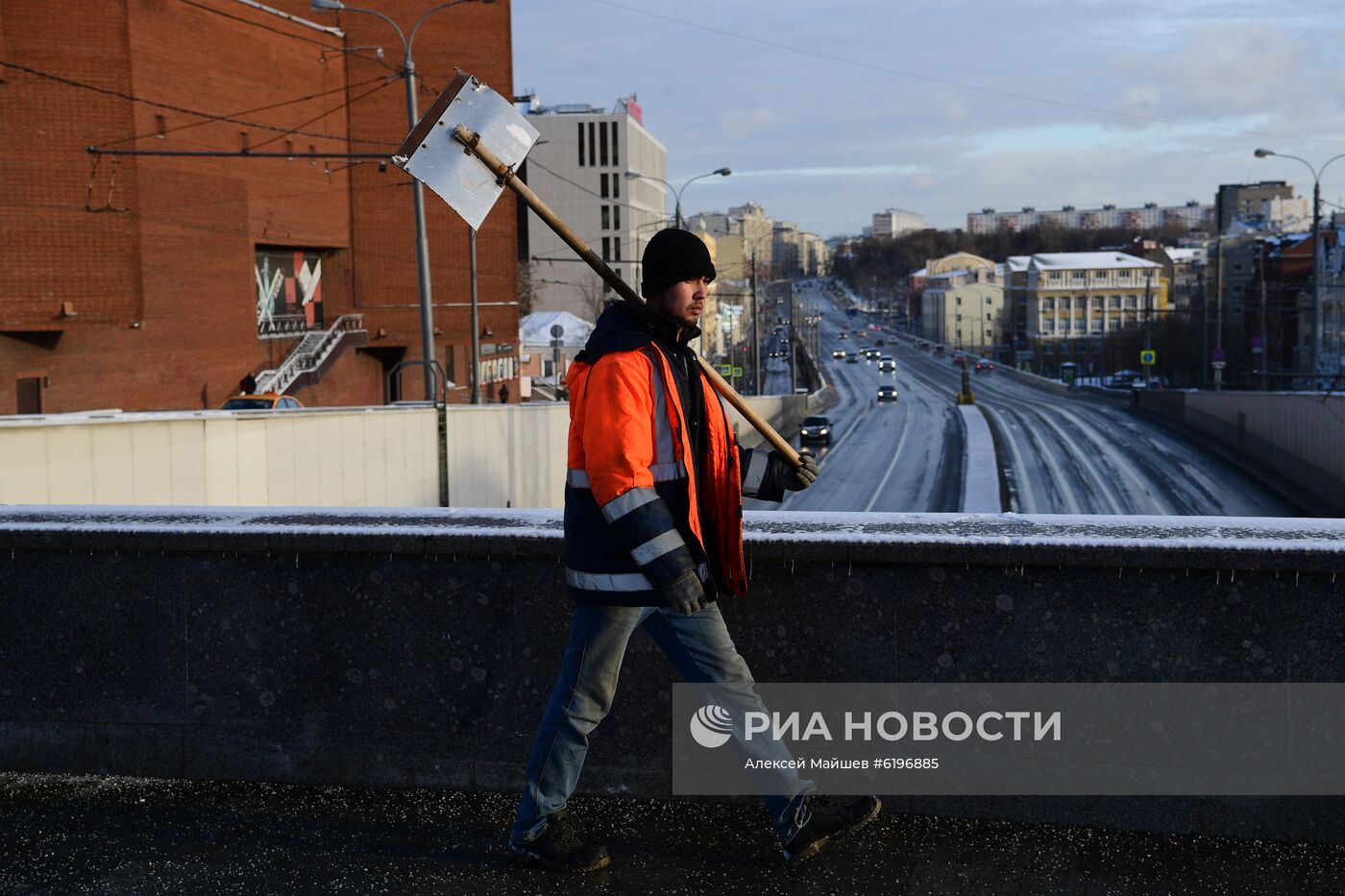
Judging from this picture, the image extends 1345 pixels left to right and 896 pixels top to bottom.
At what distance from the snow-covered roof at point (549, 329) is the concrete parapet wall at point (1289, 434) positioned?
115ft

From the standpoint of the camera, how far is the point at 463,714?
5062 millimetres

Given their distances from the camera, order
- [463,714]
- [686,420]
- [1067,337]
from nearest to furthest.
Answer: [686,420] → [463,714] → [1067,337]

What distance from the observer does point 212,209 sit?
42.7m

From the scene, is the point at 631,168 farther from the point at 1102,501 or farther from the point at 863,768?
the point at 863,768

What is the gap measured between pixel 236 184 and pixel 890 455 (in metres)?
27.8

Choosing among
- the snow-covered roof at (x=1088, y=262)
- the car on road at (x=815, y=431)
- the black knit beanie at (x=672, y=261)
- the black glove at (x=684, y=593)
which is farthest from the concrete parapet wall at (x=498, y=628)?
the snow-covered roof at (x=1088, y=262)

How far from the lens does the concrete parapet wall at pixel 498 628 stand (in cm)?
454

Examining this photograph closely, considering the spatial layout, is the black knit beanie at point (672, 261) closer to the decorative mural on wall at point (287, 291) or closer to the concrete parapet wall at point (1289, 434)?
the concrete parapet wall at point (1289, 434)

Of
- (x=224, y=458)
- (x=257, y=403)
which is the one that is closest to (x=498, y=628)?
(x=224, y=458)

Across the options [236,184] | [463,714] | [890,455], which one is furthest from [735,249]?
[463,714]

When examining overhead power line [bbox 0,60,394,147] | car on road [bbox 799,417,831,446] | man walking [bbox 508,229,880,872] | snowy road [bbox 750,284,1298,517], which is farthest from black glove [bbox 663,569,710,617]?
car on road [bbox 799,417,831,446]

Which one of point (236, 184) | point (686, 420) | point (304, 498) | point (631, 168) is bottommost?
point (304, 498)

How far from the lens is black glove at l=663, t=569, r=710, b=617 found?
12.9ft

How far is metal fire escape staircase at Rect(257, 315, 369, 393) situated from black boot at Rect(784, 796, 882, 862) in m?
43.6
